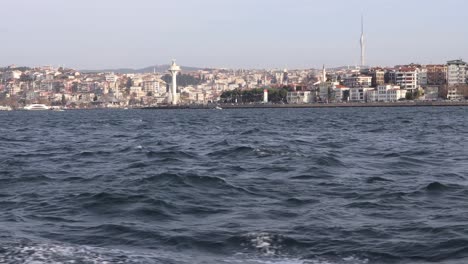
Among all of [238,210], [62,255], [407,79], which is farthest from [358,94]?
[62,255]

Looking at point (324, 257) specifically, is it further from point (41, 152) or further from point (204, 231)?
point (41, 152)

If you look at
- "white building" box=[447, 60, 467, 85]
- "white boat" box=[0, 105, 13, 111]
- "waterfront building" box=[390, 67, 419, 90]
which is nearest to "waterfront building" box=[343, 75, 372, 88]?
"waterfront building" box=[390, 67, 419, 90]

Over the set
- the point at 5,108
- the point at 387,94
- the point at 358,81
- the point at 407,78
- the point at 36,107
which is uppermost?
the point at 407,78

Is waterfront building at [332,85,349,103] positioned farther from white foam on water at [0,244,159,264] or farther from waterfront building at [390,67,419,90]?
white foam on water at [0,244,159,264]

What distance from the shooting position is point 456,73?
463 feet

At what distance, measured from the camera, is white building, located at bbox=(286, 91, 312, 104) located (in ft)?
479

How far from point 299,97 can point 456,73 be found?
1193 inches

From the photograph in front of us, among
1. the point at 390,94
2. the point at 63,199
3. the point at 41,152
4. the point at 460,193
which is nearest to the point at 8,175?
the point at 63,199

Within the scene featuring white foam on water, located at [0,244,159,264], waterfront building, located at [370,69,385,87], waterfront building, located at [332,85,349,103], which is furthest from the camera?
waterfront building, located at [370,69,385,87]

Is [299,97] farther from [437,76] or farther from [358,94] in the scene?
[437,76]

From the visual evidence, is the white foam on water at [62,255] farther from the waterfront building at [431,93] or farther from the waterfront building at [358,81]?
the waterfront building at [358,81]

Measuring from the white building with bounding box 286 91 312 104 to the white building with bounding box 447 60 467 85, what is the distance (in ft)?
88.6

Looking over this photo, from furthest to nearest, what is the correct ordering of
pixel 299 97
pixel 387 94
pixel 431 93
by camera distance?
pixel 299 97
pixel 431 93
pixel 387 94

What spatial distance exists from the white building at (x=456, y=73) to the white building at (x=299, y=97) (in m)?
27.0
